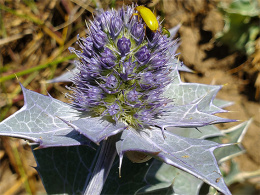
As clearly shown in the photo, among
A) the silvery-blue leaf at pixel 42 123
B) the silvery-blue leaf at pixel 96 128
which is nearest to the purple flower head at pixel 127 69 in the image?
the silvery-blue leaf at pixel 96 128

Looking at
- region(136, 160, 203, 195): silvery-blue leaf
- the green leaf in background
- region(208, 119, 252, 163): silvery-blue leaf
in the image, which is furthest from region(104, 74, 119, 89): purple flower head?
the green leaf in background

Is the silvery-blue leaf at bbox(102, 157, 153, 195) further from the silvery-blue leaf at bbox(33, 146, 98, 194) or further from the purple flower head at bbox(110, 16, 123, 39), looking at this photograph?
the purple flower head at bbox(110, 16, 123, 39)

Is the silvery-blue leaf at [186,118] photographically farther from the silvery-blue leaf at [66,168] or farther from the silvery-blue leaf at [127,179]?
the silvery-blue leaf at [66,168]

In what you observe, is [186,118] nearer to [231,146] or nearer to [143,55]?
[143,55]

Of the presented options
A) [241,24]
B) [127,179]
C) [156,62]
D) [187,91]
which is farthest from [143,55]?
[241,24]

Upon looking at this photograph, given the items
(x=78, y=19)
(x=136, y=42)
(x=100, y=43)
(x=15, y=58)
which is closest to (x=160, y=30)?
(x=136, y=42)

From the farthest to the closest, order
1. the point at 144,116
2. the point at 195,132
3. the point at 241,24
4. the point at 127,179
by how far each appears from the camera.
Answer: the point at 241,24
the point at 195,132
the point at 127,179
the point at 144,116
